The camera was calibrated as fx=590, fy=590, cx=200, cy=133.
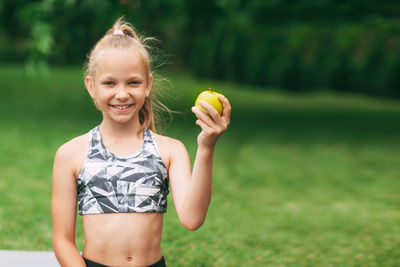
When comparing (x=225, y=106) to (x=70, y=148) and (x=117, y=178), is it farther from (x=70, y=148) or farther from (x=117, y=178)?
(x=70, y=148)

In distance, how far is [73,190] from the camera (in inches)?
97.0

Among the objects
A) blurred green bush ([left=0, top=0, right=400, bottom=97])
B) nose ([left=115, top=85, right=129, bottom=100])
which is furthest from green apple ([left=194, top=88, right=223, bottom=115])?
blurred green bush ([left=0, top=0, right=400, bottom=97])

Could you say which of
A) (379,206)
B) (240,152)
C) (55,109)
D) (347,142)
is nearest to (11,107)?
(55,109)

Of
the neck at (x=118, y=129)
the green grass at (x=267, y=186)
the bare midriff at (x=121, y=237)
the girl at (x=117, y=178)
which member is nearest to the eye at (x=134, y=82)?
the girl at (x=117, y=178)

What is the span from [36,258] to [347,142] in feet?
27.3

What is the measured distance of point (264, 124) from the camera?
1266 cm

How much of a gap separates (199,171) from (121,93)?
1.53ft

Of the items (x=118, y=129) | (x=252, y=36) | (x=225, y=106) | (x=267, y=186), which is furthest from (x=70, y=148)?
(x=252, y=36)

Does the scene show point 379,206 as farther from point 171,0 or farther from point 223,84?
point 223,84

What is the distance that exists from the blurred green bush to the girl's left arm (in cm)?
726

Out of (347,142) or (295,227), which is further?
(347,142)

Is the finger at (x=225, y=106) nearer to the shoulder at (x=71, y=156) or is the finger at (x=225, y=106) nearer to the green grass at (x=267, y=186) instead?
the green grass at (x=267, y=186)

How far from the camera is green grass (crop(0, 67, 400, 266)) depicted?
4.66 m

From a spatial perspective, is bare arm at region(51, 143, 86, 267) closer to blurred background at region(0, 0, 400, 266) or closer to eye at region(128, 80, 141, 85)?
eye at region(128, 80, 141, 85)
